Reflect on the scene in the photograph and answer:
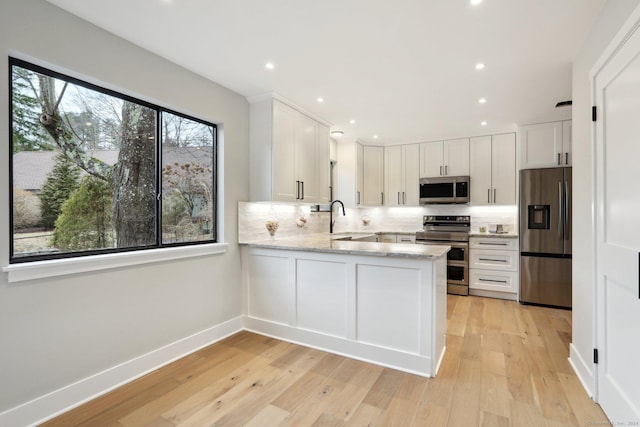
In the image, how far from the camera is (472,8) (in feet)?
6.07

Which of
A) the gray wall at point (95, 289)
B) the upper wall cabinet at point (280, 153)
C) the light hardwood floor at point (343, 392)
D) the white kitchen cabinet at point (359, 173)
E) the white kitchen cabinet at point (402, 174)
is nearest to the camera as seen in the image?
the gray wall at point (95, 289)

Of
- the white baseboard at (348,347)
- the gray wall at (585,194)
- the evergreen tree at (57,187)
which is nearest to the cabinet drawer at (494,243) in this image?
the gray wall at (585,194)

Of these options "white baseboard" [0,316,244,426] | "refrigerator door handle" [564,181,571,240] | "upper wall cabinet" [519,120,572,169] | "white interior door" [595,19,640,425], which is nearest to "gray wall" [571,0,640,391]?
"white interior door" [595,19,640,425]

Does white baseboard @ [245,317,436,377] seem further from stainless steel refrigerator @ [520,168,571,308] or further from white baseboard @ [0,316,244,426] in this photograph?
stainless steel refrigerator @ [520,168,571,308]

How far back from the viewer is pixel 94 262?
6.71ft

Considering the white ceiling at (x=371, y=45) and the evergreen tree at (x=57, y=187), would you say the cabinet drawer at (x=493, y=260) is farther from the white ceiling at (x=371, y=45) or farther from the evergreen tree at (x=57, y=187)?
the evergreen tree at (x=57, y=187)

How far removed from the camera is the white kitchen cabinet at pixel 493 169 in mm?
4602

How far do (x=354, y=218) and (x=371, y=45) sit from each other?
3812 mm

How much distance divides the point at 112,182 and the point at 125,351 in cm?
128

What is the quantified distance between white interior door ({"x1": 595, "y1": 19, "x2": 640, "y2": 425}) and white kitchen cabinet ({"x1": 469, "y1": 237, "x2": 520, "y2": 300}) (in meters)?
2.61

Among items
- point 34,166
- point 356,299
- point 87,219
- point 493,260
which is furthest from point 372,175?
point 34,166

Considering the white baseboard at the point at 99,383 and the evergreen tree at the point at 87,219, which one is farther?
the evergreen tree at the point at 87,219

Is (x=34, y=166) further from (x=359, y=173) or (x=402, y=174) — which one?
(x=402, y=174)

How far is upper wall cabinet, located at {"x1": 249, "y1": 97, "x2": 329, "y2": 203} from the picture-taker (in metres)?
3.23
